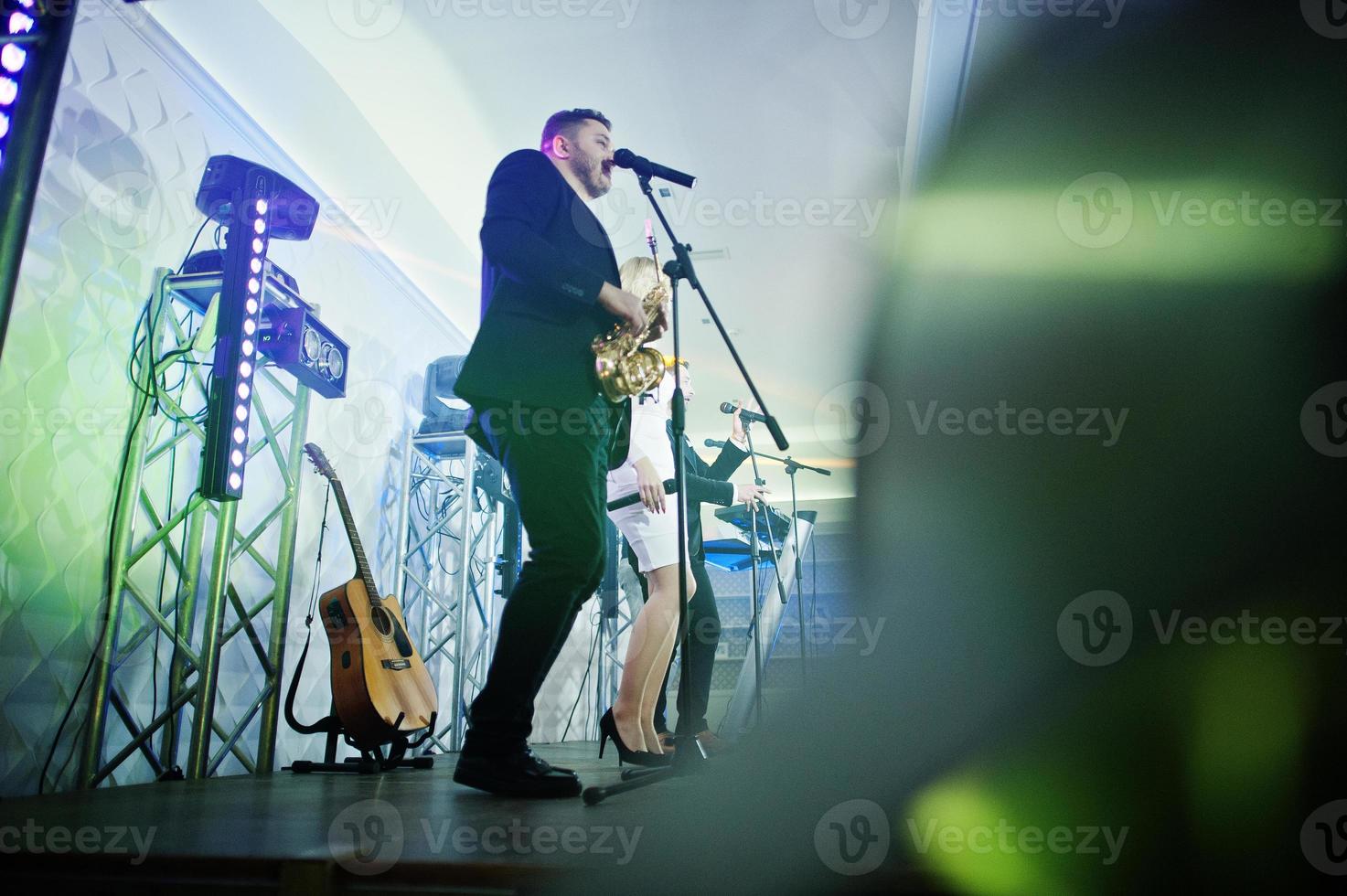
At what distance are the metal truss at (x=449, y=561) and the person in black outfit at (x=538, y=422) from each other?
2.60 metres

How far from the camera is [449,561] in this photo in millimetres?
5770

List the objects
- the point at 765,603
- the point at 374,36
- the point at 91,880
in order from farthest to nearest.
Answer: the point at 765,603, the point at 374,36, the point at 91,880

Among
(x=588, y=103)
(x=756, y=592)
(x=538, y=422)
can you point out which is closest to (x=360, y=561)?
(x=756, y=592)

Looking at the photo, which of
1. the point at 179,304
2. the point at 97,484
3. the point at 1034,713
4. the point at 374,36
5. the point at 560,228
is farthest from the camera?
the point at 374,36

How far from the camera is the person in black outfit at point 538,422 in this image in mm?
1641

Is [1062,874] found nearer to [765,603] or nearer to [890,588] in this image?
[890,588]

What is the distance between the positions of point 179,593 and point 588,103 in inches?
129

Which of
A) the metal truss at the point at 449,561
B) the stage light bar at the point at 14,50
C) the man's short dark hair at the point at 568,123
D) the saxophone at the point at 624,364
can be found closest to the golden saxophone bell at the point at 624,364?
the saxophone at the point at 624,364

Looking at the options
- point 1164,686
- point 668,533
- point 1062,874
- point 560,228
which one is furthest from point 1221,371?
point 668,533

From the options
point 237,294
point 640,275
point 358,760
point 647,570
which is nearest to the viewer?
point 647,570

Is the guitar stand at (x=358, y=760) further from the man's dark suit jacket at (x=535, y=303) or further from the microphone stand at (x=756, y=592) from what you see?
the man's dark suit jacket at (x=535, y=303)

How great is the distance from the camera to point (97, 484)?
2.92 metres

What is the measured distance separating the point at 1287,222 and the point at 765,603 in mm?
3388

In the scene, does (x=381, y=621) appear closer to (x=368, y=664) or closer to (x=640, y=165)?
(x=368, y=664)
